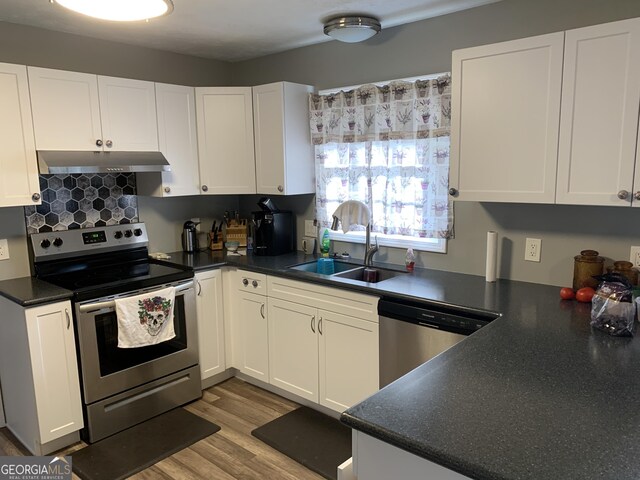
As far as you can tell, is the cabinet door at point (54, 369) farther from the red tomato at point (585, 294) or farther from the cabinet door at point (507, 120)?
the red tomato at point (585, 294)

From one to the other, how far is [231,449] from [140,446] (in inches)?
20.7

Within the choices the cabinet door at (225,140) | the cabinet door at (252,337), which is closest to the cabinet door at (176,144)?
the cabinet door at (225,140)

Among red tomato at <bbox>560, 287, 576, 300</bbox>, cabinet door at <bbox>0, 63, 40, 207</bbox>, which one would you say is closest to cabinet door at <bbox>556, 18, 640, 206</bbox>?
red tomato at <bbox>560, 287, 576, 300</bbox>

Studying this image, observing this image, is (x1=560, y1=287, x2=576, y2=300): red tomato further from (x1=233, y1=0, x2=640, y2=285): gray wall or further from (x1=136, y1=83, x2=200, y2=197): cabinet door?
(x1=136, y1=83, x2=200, y2=197): cabinet door

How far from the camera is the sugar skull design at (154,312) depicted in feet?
9.21

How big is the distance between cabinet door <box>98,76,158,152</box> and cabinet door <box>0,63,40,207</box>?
43 cm

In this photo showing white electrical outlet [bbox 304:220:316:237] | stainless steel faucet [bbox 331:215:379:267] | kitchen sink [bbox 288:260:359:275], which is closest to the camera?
stainless steel faucet [bbox 331:215:379:267]

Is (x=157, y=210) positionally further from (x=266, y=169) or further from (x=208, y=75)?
(x=208, y=75)

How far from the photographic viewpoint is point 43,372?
2.54m

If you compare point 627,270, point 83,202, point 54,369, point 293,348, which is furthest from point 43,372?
point 627,270

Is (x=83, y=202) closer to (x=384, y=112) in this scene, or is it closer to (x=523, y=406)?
(x=384, y=112)

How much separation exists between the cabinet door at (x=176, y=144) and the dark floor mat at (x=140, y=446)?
152cm

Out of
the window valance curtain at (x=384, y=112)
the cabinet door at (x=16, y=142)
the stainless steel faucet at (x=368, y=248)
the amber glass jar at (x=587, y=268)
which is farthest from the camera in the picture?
the stainless steel faucet at (x=368, y=248)

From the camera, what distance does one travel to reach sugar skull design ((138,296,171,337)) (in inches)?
111
